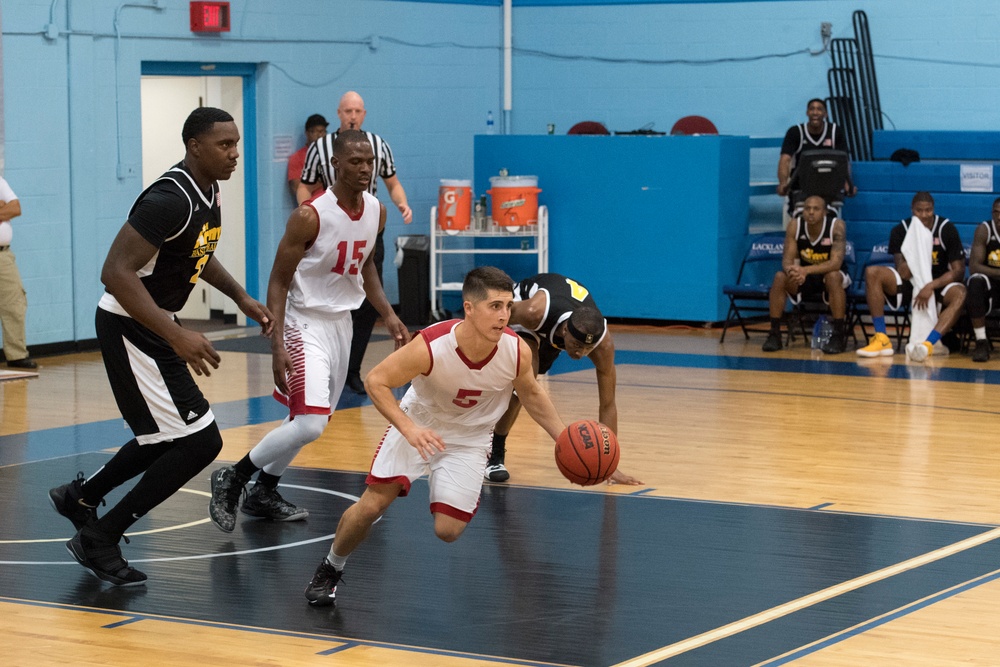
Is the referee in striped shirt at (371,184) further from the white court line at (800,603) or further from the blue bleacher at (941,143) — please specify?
the blue bleacher at (941,143)

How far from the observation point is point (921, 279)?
11.7 meters

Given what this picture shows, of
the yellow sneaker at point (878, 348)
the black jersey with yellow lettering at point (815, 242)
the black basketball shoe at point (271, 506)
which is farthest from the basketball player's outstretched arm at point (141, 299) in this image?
the black jersey with yellow lettering at point (815, 242)

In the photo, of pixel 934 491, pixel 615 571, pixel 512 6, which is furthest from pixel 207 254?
pixel 512 6

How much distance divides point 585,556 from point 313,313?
60.4 inches

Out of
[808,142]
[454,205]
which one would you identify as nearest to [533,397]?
[454,205]

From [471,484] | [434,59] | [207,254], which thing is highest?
[434,59]

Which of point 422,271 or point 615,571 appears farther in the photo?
point 422,271

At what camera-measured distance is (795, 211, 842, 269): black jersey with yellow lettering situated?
12098 millimetres

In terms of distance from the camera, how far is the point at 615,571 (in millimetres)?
5555

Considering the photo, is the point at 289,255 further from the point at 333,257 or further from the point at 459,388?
the point at 459,388

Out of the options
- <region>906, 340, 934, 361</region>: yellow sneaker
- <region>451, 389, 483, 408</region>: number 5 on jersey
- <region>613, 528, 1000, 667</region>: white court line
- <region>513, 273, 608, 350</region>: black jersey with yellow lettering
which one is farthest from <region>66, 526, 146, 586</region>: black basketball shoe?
<region>906, 340, 934, 361</region>: yellow sneaker

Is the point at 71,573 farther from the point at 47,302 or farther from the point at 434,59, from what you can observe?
the point at 434,59

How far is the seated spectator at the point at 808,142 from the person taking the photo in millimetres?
13367

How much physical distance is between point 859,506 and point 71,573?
330 cm
